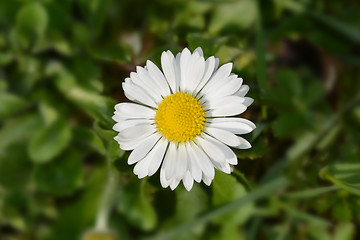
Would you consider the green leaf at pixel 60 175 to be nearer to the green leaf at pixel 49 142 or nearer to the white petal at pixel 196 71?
the green leaf at pixel 49 142

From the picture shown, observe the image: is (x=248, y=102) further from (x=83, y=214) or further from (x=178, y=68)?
(x=83, y=214)

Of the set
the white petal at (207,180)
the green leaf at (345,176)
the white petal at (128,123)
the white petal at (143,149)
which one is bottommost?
the green leaf at (345,176)

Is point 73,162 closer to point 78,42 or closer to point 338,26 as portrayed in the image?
→ point 78,42

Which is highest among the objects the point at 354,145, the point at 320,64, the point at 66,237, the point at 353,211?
the point at 320,64

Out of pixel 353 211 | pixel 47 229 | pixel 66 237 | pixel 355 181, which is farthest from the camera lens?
pixel 47 229

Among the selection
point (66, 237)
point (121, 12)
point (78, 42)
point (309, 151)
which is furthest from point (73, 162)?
point (309, 151)

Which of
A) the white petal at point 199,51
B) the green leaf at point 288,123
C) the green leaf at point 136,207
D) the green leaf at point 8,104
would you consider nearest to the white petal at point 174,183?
the white petal at point 199,51

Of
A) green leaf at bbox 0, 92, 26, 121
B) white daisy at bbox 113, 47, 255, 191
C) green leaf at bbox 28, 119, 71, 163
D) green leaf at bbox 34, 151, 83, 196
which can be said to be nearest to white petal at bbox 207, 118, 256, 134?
white daisy at bbox 113, 47, 255, 191

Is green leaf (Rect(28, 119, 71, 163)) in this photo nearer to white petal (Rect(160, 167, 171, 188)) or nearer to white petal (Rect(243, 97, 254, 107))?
white petal (Rect(160, 167, 171, 188))
